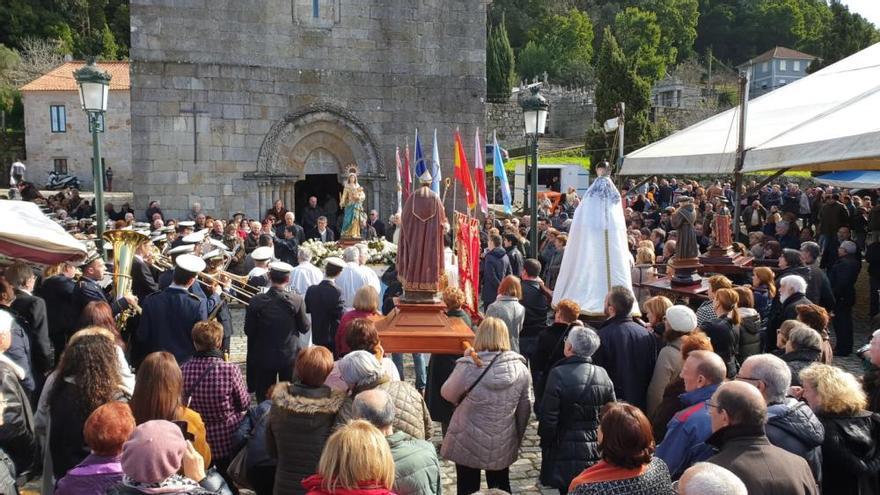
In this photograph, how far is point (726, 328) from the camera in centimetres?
579

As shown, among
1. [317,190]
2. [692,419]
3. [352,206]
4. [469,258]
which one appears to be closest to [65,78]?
[317,190]

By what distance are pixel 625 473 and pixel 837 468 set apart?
1.59m

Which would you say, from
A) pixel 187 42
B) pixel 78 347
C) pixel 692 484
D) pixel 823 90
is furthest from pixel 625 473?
pixel 187 42

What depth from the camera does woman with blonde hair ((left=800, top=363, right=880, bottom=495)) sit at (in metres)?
3.96

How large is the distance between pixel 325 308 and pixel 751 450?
523 centimetres

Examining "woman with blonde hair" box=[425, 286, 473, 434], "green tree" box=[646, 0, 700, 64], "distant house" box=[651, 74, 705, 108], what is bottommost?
"woman with blonde hair" box=[425, 286, 473, 434]

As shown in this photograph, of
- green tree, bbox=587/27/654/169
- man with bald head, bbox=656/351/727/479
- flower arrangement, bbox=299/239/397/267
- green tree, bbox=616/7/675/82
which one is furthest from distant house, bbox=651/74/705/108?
man with bald head, bbox=656/351/727/479

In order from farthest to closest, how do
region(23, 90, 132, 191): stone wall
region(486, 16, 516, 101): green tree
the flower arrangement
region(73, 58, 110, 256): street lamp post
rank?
1. region(486, 16, 516, 101): green tree
2. region(23, 90, 132, 191): stone wall
3. the flower arrangement
4. region(73, 58, 110, 256): street lamp post

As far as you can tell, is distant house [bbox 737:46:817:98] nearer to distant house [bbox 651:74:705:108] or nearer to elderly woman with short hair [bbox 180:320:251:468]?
distant house [bbox 651:74:705:108]

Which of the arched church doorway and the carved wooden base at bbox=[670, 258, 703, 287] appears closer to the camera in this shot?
the carved wooden base at bbox=[670, 258, 703, 287]

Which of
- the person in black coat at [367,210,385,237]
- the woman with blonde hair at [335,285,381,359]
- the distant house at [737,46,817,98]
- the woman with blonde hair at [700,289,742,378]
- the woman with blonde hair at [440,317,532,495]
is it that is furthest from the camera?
the distant house at [737,46,817,98]

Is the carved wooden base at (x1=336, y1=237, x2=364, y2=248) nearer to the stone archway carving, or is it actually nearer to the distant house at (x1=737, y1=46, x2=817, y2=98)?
the stone archway carving

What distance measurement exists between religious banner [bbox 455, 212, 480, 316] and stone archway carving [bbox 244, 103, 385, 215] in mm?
9402

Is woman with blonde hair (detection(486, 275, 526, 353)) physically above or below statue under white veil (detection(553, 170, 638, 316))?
below
